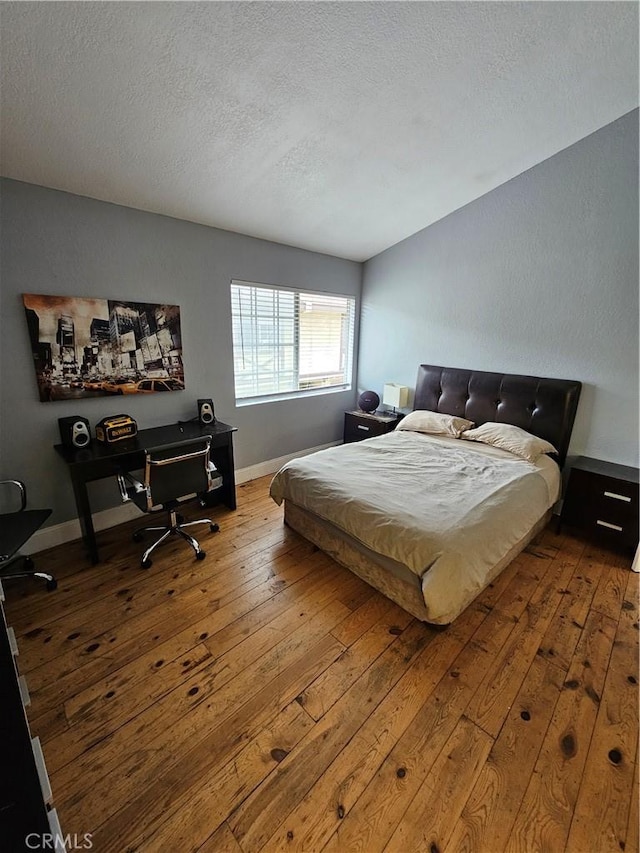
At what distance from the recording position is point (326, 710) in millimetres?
1432

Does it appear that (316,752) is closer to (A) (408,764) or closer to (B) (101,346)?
(A) (408,764)

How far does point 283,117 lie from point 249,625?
2797 mm

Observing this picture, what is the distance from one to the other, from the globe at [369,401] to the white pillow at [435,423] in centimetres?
61

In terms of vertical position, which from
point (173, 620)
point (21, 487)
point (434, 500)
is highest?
point (21, 487)

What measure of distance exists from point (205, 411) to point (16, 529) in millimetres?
1443

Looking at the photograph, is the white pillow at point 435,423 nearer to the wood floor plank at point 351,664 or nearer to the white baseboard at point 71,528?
the wood floor plank at point 351,664

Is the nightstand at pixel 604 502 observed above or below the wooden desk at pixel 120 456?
below

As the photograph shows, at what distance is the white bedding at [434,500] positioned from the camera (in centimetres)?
164

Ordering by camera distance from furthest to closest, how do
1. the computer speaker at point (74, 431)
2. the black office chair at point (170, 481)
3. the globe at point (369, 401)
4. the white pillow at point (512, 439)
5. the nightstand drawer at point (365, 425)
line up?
the globe at point (369, 401), the nightstand drawer at point (365, 425), the white pillow at point (512, 439), the computer speaker at point (74, 431), the black office chair at point (170, 481)

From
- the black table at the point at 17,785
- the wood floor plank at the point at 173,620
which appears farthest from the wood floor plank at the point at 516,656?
the black table at the point at 17,785

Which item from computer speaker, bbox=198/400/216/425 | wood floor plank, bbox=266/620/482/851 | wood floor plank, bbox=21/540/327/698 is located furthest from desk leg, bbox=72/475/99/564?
wood floor plank, bbox=266/620/482/851

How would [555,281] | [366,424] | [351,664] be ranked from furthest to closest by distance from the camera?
[366,424] < [555,281] < [351,664]

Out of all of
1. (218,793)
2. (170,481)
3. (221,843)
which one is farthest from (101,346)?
(221,843)

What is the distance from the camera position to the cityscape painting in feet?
7.21
